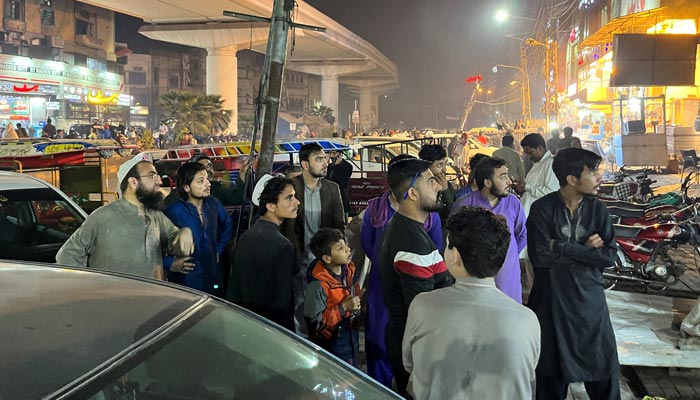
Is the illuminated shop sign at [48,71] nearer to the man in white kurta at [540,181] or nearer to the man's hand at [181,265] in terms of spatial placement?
the man in white kurta at [540,181]

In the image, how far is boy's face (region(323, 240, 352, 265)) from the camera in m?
3.87

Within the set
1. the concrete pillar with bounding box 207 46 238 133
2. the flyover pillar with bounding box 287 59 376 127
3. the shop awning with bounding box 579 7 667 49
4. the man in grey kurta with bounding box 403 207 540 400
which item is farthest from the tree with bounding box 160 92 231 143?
the man in grey kurta with bounding box 403 207 540 400

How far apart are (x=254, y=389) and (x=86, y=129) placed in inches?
1240

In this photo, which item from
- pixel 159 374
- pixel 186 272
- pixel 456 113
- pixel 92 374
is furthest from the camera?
pixel 456 113

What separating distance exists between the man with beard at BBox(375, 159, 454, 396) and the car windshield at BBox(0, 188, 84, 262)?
311cm

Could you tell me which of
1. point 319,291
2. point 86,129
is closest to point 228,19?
point 86,129

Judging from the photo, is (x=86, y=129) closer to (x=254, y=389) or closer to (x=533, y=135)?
(x=533, y=135)

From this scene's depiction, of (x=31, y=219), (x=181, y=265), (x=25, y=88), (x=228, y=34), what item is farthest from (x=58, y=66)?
(x=181, y=265)

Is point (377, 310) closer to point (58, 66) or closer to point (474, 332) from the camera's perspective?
point (474, 332)

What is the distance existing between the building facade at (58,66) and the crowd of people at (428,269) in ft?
124

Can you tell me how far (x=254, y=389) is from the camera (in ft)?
6.04

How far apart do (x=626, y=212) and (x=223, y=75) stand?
40900 millimetres

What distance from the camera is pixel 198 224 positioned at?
471 cm

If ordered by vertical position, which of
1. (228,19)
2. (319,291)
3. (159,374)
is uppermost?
(228,19)
